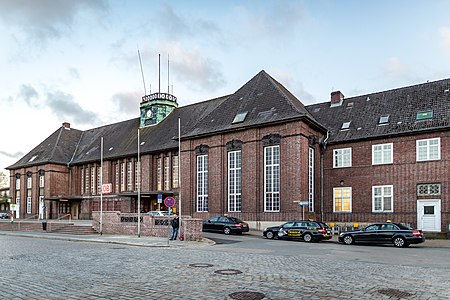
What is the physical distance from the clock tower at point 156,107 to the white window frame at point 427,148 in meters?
29.8

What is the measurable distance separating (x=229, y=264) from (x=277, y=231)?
14.3m

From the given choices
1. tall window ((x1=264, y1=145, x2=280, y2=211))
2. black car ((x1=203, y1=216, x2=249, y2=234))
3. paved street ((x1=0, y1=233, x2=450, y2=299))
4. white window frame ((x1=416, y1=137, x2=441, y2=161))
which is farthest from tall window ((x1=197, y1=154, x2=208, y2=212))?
paved street ((x1=0, y1=233, x2=450, y2=299))

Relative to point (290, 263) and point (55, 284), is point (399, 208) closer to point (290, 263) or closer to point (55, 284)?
point (290, 263)

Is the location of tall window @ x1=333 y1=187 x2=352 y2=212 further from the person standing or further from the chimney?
the person standing

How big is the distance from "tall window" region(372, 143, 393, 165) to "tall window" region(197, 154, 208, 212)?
14.0 m

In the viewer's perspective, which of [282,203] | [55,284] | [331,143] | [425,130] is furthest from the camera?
[331,143]

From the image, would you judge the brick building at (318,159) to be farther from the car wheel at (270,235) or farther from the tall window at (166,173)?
the car wheel at (270,235)

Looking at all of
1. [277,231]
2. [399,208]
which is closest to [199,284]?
[277,231]

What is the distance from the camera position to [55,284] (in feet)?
33.3

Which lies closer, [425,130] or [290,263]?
[290,263]

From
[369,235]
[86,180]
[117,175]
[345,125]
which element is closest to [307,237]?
[369,235]

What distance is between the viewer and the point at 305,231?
86.8 ft

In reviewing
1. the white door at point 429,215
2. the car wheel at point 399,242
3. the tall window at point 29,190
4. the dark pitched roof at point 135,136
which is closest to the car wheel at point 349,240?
the car wheel at point 399,242

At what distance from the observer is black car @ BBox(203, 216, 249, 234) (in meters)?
30.3
